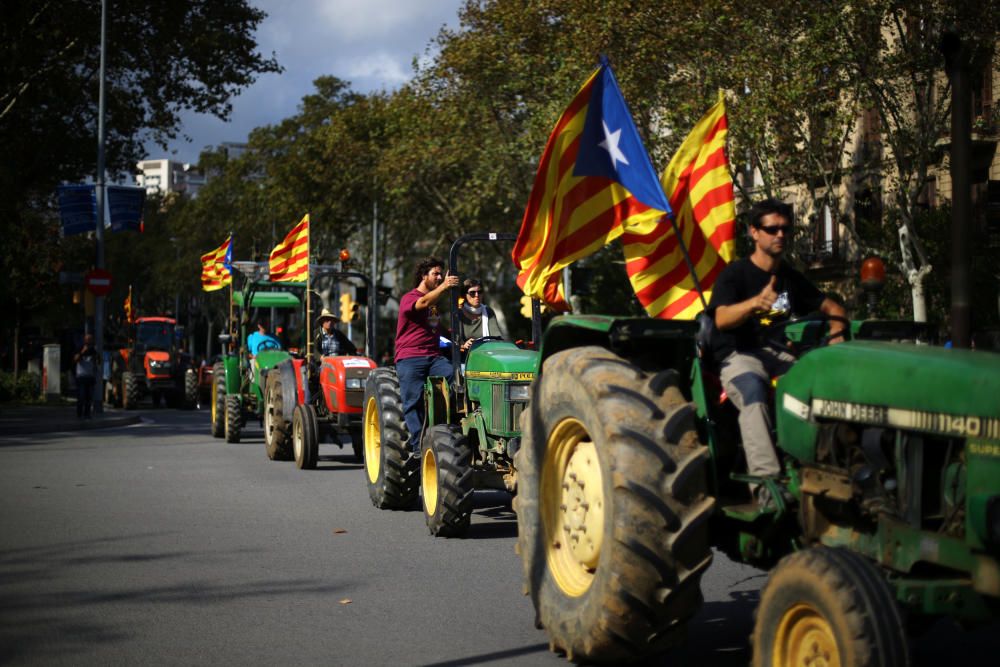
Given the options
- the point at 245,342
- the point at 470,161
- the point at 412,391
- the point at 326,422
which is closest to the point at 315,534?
the point at 412,391

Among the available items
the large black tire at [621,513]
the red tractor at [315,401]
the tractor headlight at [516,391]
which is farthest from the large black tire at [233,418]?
the large black tire at [621,513]

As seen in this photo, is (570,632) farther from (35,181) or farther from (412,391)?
(35,181)

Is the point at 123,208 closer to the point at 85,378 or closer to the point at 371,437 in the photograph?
the point at 85,378

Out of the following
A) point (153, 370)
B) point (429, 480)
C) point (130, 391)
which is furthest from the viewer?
point (153, 370)

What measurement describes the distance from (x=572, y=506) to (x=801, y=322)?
1346 mm

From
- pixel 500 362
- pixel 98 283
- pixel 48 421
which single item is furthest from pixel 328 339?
pixel 98 283

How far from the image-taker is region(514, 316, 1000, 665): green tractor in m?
4.30

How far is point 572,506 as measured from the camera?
6.12 m

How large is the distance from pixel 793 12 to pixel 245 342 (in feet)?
42.1

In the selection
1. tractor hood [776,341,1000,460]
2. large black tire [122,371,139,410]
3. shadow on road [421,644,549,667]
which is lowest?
shadow on road [421,644,549,667]

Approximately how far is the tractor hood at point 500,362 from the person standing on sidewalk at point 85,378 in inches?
782

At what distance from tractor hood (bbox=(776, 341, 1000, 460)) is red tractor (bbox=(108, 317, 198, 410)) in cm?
3440

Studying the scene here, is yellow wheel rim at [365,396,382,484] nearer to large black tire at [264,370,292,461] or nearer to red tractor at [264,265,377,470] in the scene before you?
red tractor at [264,265,377,470]

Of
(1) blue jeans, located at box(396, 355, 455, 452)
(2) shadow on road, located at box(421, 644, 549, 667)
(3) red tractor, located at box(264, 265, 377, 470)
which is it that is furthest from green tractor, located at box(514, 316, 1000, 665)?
(3) red tractor, located at box(264, 265, 377, 470)
